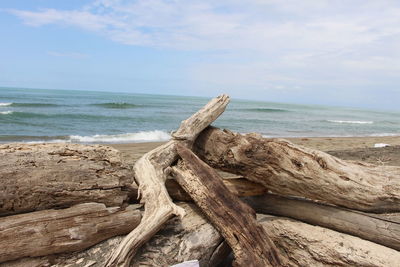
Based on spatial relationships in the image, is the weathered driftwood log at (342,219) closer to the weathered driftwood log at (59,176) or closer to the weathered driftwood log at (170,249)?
the weathered driftwood log at (170,249)

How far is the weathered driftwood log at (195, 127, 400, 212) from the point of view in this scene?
3.44m

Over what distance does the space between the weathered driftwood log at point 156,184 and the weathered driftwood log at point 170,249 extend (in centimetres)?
15

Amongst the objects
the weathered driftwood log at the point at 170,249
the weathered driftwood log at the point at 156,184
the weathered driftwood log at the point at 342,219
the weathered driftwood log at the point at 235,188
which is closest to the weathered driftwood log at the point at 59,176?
the weathered driftwood log at the point at 156,184

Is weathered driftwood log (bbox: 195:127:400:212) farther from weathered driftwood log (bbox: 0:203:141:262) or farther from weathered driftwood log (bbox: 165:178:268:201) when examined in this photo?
weathered driftwood log (bbox: 0:203:141:262)

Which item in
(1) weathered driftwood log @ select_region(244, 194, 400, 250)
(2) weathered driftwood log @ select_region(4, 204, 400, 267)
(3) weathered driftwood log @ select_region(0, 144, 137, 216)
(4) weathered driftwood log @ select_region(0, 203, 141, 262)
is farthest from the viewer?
(1) weathered driftwood log @ select_region(244, 194, 400, 250)

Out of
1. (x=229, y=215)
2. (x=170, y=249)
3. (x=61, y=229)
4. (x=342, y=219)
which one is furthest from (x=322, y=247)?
(x=61, y=229)

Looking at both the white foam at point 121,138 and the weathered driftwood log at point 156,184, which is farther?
the white foam at point 121,138

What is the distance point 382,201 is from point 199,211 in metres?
1.81

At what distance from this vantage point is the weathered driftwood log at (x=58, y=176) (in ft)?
9.24

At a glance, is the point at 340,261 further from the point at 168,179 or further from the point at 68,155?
the point at 68,155

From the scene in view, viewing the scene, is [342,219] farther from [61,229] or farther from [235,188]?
[61,229]

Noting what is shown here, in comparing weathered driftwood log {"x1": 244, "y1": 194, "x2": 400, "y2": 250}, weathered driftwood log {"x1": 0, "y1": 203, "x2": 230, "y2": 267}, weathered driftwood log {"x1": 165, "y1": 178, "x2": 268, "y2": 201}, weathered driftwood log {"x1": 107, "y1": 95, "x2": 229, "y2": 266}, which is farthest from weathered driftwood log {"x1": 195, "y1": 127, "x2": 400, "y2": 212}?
weathered driftwood log {"x1": 0, "y1": 203, "x2": 230, "y2": 267}

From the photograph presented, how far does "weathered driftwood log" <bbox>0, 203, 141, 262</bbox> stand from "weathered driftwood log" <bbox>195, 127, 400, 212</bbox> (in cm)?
133

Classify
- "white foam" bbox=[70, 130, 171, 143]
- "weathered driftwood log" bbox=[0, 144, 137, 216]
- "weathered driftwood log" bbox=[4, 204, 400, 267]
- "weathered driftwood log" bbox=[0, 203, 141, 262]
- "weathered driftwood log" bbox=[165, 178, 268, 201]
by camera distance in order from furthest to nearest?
"white foam" bbox=[70, 130, 171, 143] → "weathered driftwood log" bbox=[165, 178, 268, 201] → "weathered driftwood log" bbox=[4, 204, 400, 267] → "weathered driftwood log" bbox=[0, 144, 137, 216] → "weathered driftwood log" bbox=[0, 203, 141, 262]
